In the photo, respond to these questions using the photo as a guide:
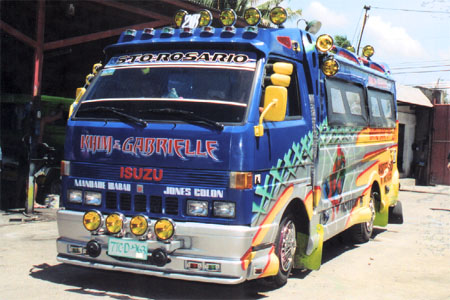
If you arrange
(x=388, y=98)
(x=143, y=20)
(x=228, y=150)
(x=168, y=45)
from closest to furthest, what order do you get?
(x=228, y=150) → (x=168, y=45) → (x=388, y=98) → (x=143, y=20)

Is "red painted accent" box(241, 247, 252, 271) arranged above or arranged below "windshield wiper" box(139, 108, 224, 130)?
below

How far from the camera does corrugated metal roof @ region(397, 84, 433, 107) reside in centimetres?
2142

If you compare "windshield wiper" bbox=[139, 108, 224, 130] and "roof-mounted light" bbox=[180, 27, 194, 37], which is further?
"roof-mounted light" bbox=[180, 27, 194, 37]

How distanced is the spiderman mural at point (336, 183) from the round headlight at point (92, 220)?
3033 mm

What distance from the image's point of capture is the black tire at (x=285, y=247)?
5945mm

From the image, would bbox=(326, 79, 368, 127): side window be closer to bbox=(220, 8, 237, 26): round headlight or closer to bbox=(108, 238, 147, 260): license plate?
bbox=(220, 8, 237, 26): round headlight

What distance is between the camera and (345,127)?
26.4 feet

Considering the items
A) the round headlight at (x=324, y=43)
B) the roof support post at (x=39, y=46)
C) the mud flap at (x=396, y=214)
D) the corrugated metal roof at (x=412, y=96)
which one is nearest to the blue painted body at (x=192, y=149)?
the round headlight at (x=324, y=43)

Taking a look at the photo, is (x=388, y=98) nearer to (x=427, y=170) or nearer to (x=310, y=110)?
(x=310, y=110)

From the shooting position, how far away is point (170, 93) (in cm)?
565

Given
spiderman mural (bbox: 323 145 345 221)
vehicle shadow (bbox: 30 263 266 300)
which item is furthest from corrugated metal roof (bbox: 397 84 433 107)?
vehicle shadow (bbox: 30 263 266 300)

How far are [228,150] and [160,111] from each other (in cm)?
84

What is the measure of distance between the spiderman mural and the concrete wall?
53.0 feet

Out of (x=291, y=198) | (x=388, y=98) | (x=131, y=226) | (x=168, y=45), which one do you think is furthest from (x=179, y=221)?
(x=388, y=98)
